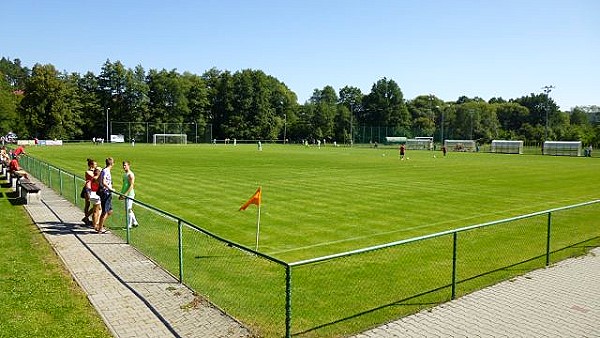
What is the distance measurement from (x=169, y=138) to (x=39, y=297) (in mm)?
104597

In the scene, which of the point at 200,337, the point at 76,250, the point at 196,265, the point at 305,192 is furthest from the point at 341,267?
the point at 305,192

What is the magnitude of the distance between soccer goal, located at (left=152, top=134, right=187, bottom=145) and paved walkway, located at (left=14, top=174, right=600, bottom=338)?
100241 millimetres

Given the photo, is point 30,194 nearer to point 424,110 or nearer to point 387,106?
point 387,106

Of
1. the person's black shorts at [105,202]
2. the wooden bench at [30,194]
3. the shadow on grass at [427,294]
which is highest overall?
the person's black shorts at [105,202]

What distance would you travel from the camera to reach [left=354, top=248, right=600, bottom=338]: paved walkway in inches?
274

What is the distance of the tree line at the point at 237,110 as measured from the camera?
98750 millimetres

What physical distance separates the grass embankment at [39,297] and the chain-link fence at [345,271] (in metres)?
1.86

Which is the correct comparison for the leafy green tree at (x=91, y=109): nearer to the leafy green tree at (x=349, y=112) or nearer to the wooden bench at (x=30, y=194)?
the leafy green tree at (x=349, y=112)

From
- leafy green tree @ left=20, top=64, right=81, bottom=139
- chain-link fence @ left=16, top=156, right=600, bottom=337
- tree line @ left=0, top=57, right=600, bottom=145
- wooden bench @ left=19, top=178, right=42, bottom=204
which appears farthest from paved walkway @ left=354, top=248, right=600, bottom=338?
leafy green tree @ left=20, top=64, right=81, bottom=139

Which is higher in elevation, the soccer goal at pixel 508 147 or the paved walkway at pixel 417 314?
the soccer goal at pixel 508 147

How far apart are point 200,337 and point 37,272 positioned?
187 inches

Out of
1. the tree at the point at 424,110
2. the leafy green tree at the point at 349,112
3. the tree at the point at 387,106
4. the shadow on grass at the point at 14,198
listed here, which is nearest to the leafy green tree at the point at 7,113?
the leafy green tree at the point at 349,112

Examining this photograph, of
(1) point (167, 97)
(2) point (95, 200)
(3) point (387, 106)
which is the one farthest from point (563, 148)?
(1) point (167, 97)

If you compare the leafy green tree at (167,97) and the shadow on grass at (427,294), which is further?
the leafy green tree at (167,97)
